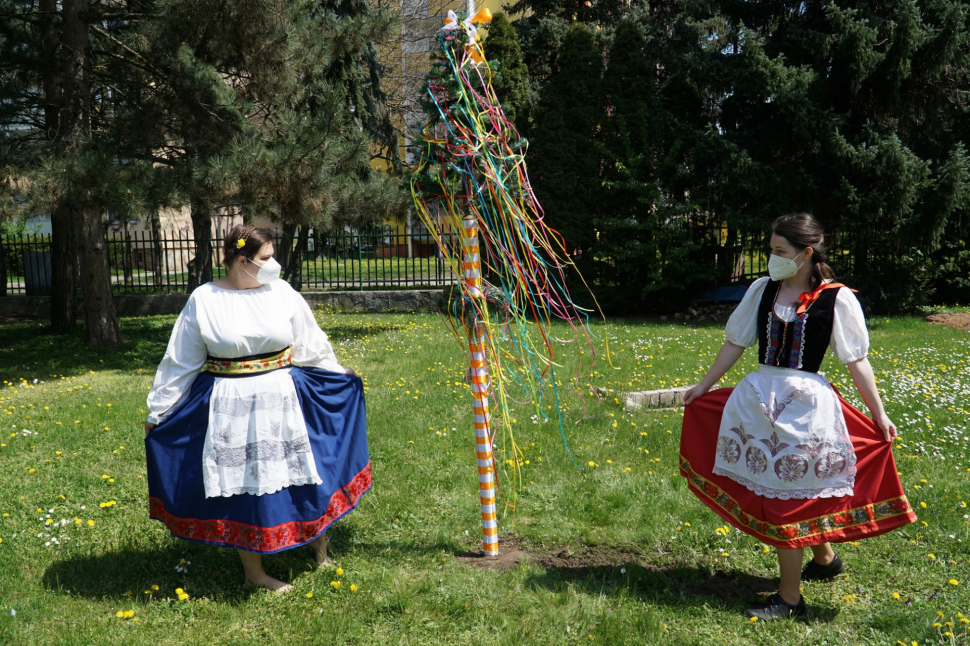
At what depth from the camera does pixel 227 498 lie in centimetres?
341

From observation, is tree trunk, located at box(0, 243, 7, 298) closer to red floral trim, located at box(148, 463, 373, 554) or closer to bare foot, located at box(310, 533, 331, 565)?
red floral trim, located at box(148, 463, 373, 554)

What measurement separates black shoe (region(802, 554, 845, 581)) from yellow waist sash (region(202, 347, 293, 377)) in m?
2.95

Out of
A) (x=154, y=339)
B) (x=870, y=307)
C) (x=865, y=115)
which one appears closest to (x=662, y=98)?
(x=865, y=115)

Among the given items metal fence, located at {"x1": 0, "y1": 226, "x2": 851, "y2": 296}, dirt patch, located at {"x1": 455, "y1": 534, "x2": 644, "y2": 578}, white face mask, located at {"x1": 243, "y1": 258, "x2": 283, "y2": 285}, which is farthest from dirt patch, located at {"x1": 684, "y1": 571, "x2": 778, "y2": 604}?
metal fence, located at {"x1": 0, "y1": 226, "x2": 851, "y2": 296}

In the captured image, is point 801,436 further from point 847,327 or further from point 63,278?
point 63,278

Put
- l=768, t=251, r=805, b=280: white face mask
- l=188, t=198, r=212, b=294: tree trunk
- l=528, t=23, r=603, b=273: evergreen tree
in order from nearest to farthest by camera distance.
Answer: l=768, t=251, r=805, b=280: white face mask, l=528, t=23, r=603, b=273: evergreen tree, l=188, t=198, r=212, b=294: tree trunk

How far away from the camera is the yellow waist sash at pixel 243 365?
3475mm

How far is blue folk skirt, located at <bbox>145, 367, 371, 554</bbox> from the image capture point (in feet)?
11.1

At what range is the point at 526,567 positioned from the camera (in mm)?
3738

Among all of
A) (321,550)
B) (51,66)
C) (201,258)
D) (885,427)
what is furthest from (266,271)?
(201,258)

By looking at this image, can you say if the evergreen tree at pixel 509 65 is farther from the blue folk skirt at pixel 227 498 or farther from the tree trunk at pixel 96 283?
the blue folk skirt at pixel 227 498

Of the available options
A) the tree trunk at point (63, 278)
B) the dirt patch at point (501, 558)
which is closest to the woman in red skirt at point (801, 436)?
the dirt patch at point (501, 558)

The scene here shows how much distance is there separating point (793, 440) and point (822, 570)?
0.96 meters

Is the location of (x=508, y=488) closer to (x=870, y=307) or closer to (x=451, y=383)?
(x=451, y=383)
